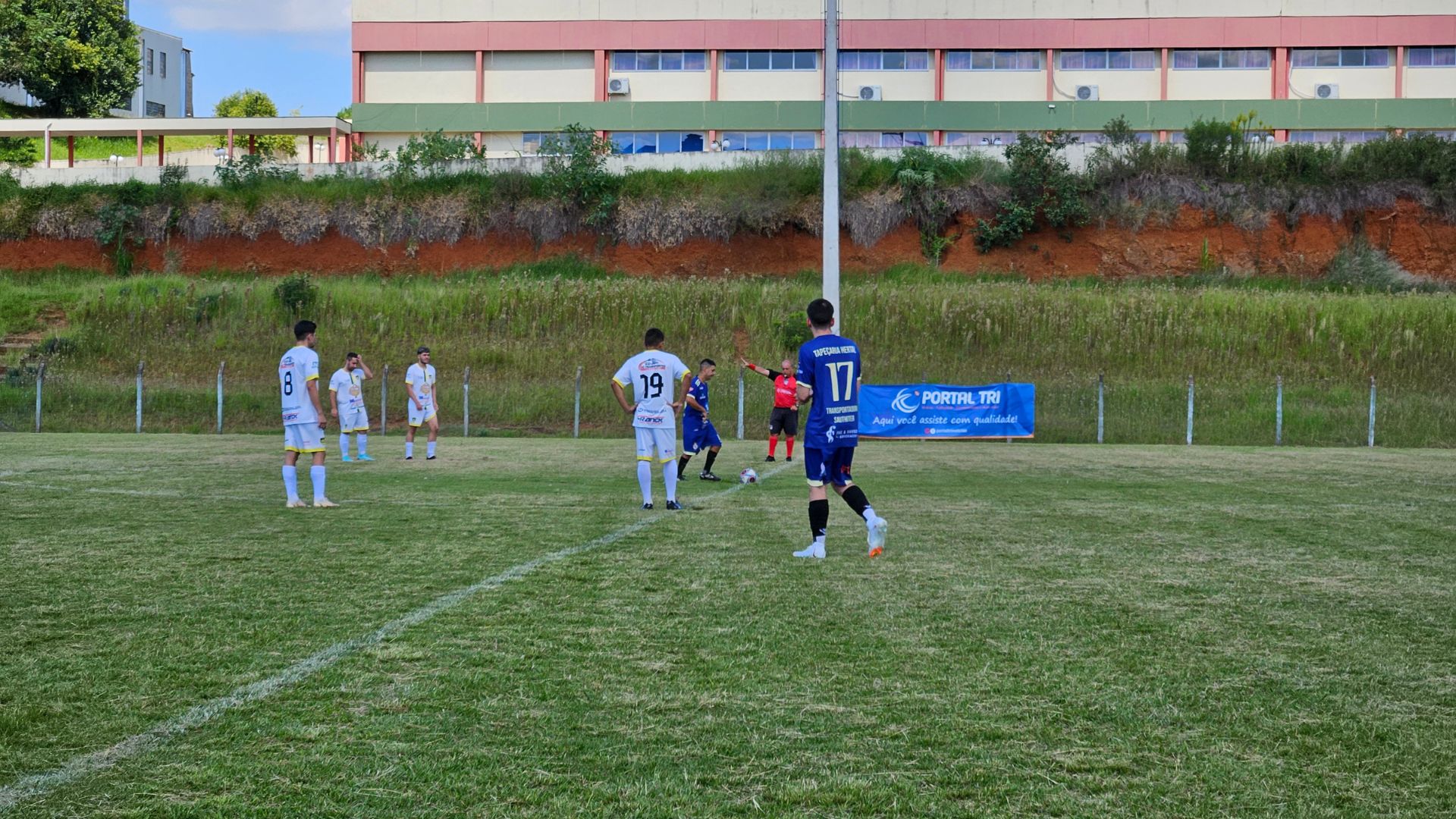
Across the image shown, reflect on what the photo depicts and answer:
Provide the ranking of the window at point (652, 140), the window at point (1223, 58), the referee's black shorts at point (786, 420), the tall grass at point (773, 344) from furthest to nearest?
the window at point (652, 140)
the window at point (1223, 58)
the tall grass at point (773, 344)
the referee's black shorts at point (786, 420)

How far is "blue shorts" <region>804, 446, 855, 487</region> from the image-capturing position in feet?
31.5

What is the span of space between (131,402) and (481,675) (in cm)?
3264

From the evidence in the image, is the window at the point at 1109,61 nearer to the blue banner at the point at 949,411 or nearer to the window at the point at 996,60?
the window at the point at 996,60

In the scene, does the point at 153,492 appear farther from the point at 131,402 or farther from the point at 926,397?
the point at 131,402

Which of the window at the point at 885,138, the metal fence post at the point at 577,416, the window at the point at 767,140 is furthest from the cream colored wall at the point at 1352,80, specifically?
the metal fence post at the point at 577,416

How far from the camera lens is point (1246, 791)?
418cm

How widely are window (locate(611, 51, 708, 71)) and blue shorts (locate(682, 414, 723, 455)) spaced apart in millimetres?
42385

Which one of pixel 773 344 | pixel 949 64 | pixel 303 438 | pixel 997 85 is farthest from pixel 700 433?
pixel 997 85

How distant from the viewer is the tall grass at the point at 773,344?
3294 cm

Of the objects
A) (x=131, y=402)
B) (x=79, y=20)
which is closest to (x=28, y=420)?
(x=131, y=402)

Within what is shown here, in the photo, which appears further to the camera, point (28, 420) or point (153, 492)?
point (28, 420)

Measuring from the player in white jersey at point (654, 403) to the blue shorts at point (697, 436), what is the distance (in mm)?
4147

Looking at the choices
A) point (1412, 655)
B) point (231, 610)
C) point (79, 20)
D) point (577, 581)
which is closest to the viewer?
point (1412, 655)

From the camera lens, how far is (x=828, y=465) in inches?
379
